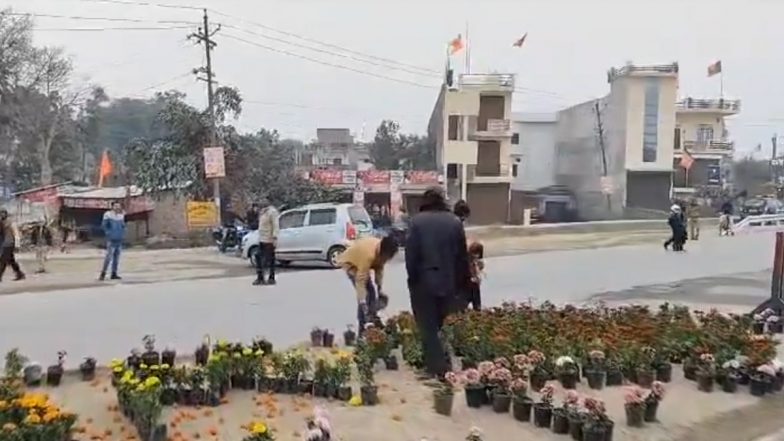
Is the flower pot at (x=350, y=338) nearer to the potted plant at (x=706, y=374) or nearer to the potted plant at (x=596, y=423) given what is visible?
the potted plant at (x=706, y=374)

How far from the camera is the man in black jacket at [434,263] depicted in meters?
7.89

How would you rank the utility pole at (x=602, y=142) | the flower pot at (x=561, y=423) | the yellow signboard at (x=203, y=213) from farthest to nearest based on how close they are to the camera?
1. the utility pole at (x=602, y=142)
2. the yellow signboard at (x=203, y=213)
3. the flower pot at (x=561, y=423)

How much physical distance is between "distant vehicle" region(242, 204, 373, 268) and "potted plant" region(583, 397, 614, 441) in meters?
17.6

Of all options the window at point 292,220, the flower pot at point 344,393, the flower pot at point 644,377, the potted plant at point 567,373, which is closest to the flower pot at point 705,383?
the flower pot at point 644,377

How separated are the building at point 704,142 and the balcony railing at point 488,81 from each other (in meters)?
14.6

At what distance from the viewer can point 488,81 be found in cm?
5481

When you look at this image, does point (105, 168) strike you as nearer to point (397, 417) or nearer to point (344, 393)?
point (344, 393)

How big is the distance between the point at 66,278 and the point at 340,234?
6513 mm

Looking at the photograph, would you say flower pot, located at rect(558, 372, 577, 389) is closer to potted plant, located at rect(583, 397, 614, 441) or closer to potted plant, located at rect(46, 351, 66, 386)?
potted plant, located at rect(583, 397, 614, 441)

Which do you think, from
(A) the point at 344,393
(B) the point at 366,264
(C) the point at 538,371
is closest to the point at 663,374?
(C) the point at 538,371

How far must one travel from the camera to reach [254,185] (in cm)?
4141

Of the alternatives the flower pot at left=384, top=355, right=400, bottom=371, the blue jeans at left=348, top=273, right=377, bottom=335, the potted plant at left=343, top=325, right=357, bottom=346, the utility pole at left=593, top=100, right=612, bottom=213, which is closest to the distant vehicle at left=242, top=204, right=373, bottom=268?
the blue jeans at left=348, top=273, right=377, bottom=335

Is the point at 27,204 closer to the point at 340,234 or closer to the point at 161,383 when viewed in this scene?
the point at 340,234

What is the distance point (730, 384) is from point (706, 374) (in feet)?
0.77
